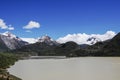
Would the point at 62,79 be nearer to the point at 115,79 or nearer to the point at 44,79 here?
the point at 44,79

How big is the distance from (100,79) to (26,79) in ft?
55.7

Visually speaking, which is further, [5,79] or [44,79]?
[44,79]

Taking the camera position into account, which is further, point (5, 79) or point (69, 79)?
point (69, 79)

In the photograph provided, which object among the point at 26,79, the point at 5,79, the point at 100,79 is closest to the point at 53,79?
the point at 26,79

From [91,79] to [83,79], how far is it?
6.75ft

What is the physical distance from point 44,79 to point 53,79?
206cm

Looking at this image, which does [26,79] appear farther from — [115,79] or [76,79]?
[115,79]

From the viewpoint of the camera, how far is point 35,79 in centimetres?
6356

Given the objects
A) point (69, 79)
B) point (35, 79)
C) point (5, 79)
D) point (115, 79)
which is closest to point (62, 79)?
point (69, 79)

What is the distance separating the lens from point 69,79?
203ft

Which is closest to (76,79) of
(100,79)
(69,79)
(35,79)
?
(69,79)

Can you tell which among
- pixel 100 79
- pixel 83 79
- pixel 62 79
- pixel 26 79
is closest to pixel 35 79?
pixel 26 79

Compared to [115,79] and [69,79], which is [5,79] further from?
[115,79]

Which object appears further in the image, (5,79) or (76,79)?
(76,79)
